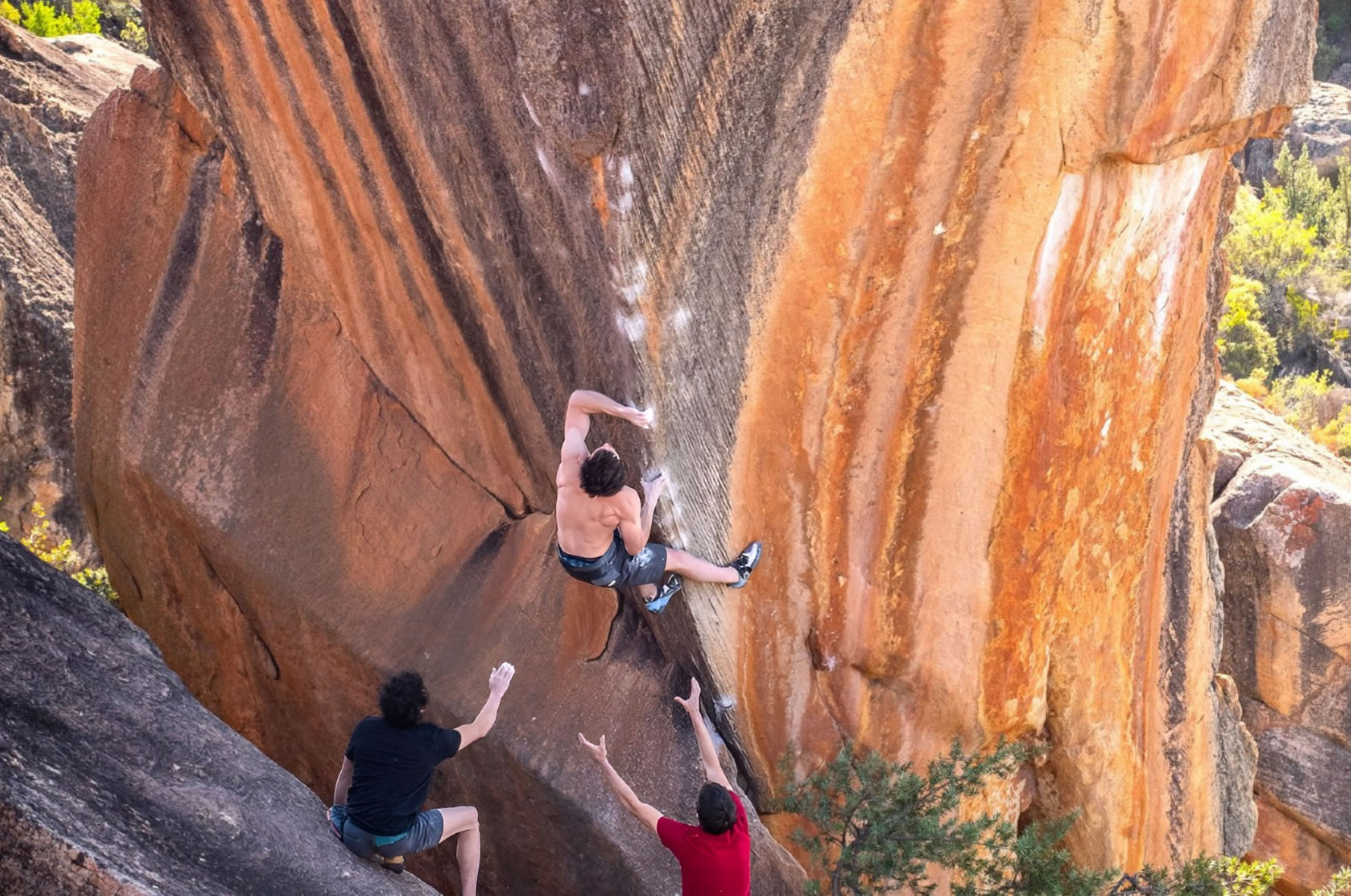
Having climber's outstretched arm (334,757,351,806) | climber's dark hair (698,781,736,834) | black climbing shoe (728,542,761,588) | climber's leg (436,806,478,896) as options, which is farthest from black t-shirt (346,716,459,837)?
black climbing shoe (728,542,761,588)

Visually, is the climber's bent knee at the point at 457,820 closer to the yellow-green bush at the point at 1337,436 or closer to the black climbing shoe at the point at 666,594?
the black climbing shoe at the point at 666,594

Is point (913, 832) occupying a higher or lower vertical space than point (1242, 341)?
higher

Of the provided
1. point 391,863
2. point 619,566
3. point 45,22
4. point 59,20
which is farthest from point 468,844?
point 59,20

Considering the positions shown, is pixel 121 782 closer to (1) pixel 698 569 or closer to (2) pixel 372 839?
(2) pixel 372 839

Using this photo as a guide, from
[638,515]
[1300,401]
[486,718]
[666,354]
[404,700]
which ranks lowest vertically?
[1300,401]

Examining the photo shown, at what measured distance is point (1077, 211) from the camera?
17.4ft

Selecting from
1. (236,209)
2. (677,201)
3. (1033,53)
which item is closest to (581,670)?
(677,201)

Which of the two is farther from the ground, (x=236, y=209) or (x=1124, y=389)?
(x=236, y=209)

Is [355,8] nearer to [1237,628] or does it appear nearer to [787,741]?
[787,741]

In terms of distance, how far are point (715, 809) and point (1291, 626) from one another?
6945 millimetres

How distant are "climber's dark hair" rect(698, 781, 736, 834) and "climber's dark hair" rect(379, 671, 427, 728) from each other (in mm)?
1087

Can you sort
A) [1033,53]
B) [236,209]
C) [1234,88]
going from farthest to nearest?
[236,209]
[1234,88]
[1033,53]

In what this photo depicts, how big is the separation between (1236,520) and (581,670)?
610cm

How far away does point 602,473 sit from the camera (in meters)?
4.99
